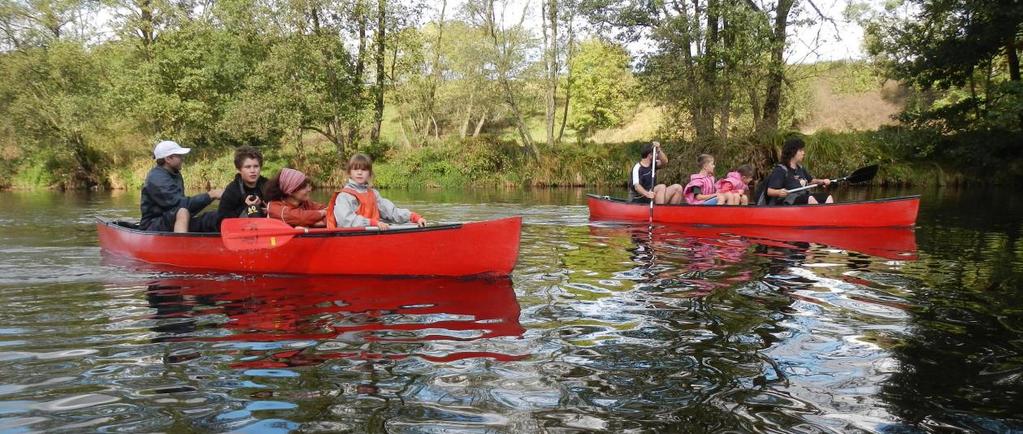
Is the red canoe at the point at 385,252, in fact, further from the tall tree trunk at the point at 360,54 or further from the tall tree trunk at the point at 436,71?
the tall tree trunk at the point at 436,71

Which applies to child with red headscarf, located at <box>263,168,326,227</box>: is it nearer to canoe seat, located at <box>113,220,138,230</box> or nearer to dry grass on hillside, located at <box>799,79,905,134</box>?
canoe seat, located at <box>113,220,138,230</box>

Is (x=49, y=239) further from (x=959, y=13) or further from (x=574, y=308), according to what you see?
(x=959, y=13)

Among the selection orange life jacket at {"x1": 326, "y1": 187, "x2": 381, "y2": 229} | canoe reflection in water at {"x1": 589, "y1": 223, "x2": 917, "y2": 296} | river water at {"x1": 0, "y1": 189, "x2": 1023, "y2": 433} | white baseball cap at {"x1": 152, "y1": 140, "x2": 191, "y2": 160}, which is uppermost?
white baseball cap at {"x1": 152, "y1": 140, "x2": 191, "y2": 160}

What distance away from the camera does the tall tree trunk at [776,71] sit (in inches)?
731

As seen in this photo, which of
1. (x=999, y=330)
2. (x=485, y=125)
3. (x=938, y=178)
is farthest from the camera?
(x=485, y=125)

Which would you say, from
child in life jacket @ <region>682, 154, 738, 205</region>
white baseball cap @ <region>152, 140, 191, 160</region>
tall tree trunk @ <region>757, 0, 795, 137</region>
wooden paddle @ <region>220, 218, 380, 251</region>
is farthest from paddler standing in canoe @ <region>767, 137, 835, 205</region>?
tall tree trunk @ <region>757, 0, 795, 137</region>

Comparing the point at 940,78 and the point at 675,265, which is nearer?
the point at 675,265

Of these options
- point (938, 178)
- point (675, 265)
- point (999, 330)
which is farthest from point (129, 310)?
point (938, 178)

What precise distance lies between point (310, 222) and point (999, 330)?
5.66m

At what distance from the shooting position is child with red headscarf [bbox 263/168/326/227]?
646 cm

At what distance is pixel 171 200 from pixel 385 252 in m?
2.85

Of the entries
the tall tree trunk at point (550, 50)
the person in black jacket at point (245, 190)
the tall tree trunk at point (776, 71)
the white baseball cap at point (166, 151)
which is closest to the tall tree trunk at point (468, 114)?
the tall tree trunk at point (550, 50)

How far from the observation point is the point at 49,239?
952 cm

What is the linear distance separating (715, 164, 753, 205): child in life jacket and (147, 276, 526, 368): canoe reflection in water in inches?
234
